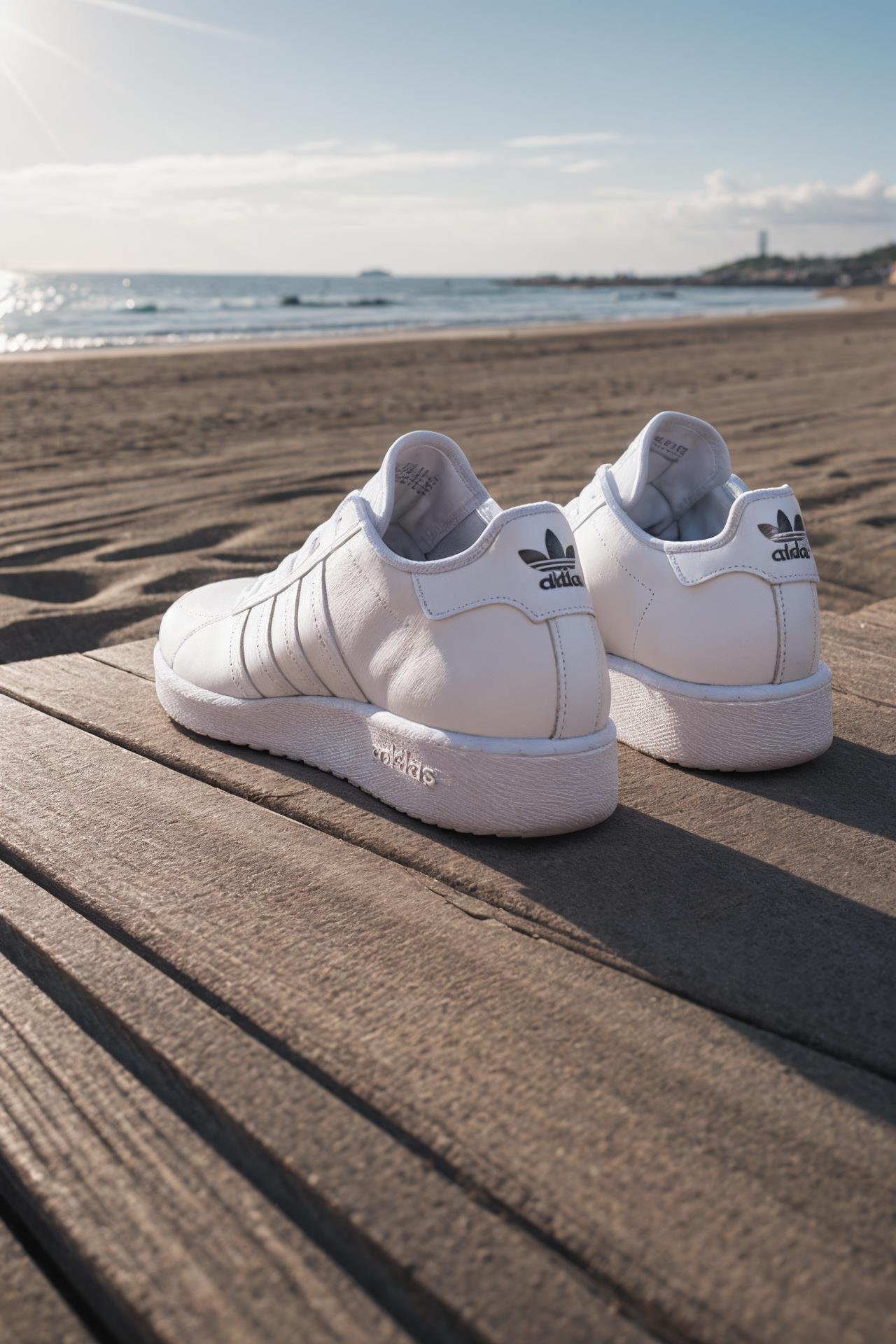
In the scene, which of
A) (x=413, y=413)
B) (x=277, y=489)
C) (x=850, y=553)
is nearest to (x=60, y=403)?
(x=413, y=413)

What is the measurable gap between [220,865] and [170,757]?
1.49 ft

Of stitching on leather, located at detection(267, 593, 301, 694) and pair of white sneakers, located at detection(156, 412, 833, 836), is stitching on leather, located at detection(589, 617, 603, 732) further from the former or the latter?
stitching on leather, located at detection(267, 593, 301, 694)

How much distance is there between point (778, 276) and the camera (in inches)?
3627

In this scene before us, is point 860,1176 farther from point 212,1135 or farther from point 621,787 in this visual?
point 621,787

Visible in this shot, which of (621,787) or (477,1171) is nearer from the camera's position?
(477,1171)

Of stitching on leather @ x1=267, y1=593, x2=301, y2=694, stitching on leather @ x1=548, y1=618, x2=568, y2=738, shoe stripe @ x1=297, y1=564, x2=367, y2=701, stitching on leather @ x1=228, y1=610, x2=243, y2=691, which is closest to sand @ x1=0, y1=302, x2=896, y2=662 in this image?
stitching on leather @ x1=228, y1=610, x2=243, y2=691

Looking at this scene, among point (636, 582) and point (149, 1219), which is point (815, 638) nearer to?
point (636, 582)

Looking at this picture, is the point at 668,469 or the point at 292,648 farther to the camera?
the point at 668,469

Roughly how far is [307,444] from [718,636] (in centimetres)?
489

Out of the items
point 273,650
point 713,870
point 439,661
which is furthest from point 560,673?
point 273,650

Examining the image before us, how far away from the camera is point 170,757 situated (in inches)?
75.9

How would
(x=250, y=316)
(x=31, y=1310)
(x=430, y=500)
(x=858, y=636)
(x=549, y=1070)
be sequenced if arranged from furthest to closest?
(x=250, y=316) < (x=858, y=636) < (x=430, y=500) < (x=549, y=1070) < (x=31, y=1310)

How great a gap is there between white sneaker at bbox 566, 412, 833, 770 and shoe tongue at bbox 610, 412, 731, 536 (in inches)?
1.6

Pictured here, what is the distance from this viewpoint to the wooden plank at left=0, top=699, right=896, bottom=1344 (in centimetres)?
86
